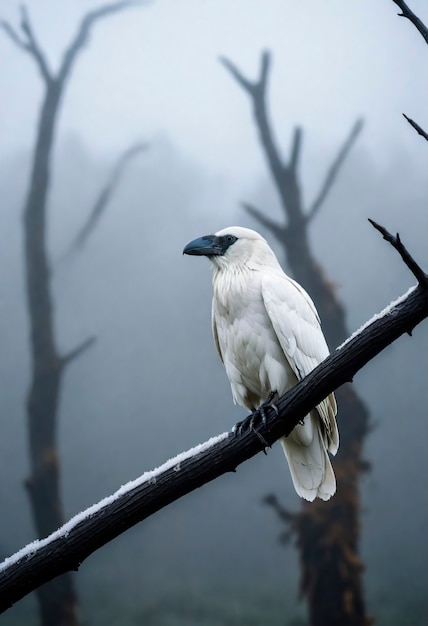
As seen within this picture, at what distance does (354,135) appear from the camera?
3.44 m

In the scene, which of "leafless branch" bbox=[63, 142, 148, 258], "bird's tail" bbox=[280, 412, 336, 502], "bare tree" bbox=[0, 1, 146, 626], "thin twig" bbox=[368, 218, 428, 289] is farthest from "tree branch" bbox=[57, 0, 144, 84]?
"thin twig" bbox=[368, 218, 428, 289]

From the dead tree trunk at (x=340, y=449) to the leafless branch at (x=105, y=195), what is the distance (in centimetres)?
64

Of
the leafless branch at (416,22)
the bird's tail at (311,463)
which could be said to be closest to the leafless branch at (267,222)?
the bird's tail at (311,463)

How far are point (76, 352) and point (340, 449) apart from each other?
135 centimetres

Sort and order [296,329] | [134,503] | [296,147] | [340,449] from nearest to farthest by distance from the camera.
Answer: [134,503], [296,329], [340,449], [296,147]

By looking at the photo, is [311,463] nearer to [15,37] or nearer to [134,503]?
[134,503]

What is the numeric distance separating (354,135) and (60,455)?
2109 mm

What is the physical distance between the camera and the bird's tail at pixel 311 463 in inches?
78.4

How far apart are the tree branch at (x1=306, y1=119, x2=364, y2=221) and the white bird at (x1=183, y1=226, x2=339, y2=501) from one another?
56.7 inches

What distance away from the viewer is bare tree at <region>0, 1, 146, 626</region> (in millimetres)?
3326

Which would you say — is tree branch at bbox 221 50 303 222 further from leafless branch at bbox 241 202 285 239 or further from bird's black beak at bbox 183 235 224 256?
bird's black beak at bbox 183 235 224 256

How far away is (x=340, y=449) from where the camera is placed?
3.30 meters

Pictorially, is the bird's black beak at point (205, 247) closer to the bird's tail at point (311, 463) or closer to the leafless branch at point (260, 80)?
the bird's tail at point (311, 463)

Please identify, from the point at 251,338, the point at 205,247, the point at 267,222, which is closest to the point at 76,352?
the point at 267,222
